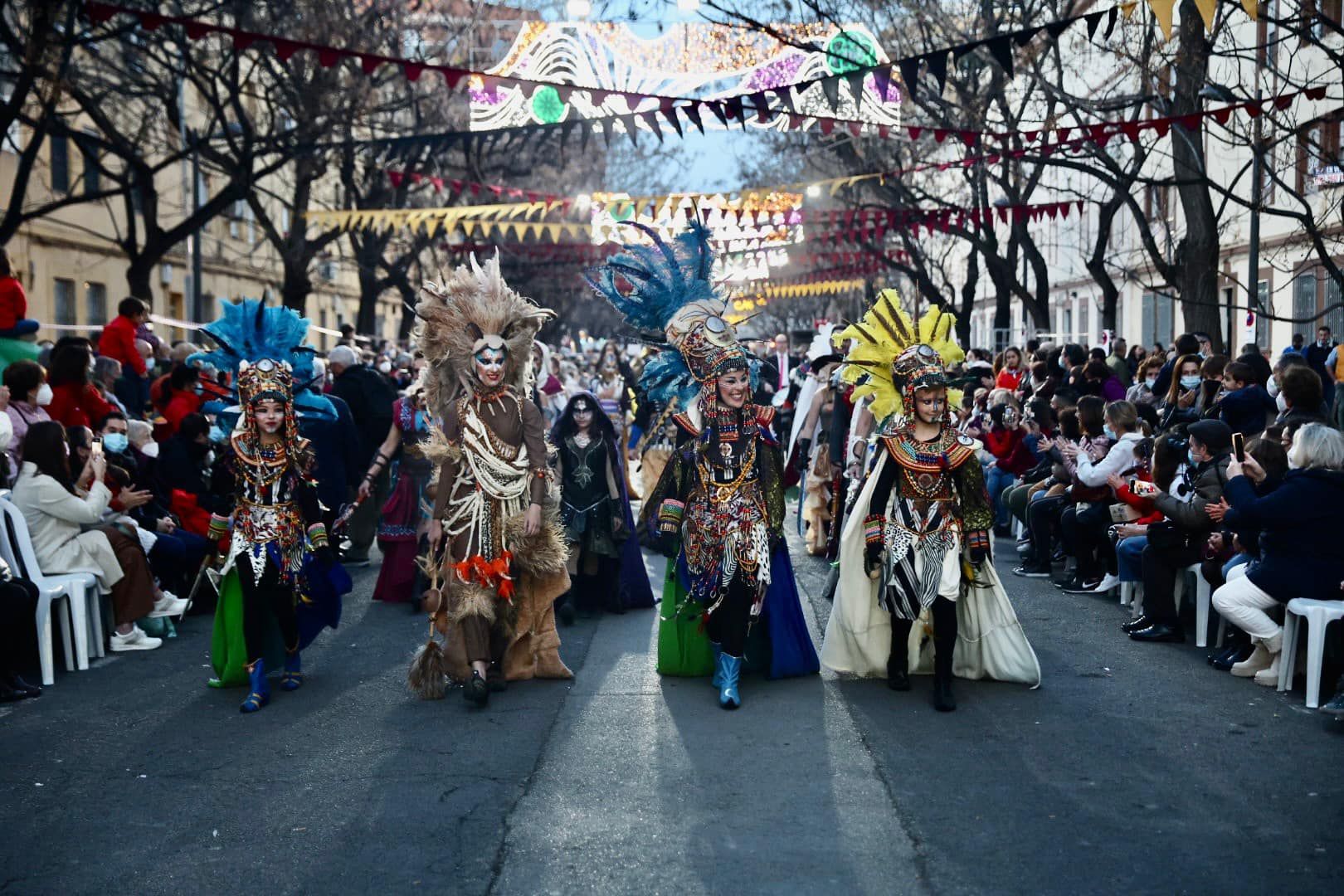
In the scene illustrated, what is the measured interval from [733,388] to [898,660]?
1.77 metres

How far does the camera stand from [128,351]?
12602 mm

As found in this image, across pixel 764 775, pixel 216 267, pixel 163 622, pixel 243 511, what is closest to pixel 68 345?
pixel 163 622

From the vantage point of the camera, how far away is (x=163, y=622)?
360 inches

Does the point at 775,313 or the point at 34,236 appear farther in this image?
the point at 775,313

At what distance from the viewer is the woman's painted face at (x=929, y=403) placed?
276 inches

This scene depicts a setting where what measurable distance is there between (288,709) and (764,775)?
9.25 ft

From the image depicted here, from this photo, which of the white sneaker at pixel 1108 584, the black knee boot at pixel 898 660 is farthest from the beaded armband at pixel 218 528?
the white sneaker at pixel 1108 584

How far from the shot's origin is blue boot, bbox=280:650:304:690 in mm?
7535

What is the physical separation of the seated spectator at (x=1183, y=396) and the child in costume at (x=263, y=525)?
7.04 m

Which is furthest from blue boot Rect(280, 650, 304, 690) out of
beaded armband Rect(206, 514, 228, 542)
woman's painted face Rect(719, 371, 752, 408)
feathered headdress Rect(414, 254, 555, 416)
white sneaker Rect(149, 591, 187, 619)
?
woman's painted face Rect(719, 371, 752, 408)

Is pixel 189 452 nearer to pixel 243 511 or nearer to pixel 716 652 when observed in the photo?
pixel 243 511

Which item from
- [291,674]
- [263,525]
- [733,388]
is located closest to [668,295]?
[733,388]

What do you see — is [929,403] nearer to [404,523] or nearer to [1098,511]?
[1098,511]

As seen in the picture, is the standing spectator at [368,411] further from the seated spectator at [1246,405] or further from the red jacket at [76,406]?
the seated spectator at [1246,405]
